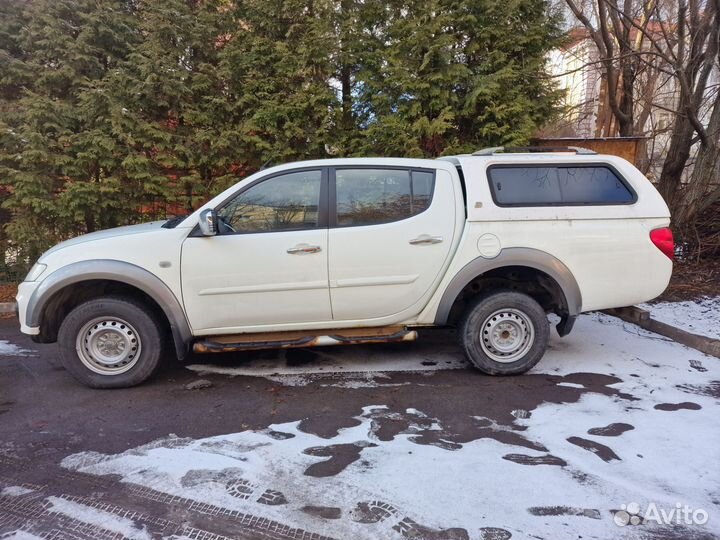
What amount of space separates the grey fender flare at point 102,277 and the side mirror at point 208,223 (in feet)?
1.88

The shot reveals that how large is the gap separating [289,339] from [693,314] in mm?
4903

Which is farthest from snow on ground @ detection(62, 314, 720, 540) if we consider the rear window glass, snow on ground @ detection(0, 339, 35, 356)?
snow on ground @ detection(0, 339, 35, 356)

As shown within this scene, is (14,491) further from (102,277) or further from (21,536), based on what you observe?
(102,277)

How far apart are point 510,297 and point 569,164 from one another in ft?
4.35

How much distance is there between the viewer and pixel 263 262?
399 centimetres

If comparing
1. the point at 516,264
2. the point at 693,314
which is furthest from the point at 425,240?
the point at 693,314

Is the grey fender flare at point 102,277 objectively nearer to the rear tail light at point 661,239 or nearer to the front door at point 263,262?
the front door at point 263,262

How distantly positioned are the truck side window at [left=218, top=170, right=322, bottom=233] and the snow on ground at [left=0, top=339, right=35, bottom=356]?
3007 mm

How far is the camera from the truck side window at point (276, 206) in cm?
407

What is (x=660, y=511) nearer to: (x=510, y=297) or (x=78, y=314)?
(x=510, y=297)

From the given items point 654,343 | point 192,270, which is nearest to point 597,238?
point 654,343

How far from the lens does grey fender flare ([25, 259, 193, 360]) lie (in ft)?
12.8

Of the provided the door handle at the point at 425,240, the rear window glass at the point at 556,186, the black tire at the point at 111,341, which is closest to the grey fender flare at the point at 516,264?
the door handle at the point at 425,240

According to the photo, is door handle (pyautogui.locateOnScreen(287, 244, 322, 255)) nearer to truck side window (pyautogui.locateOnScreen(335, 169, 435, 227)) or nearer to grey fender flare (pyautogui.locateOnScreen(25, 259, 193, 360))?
truck side window (pyautogui.locateOnScreen(335, 169, 435, 227))
